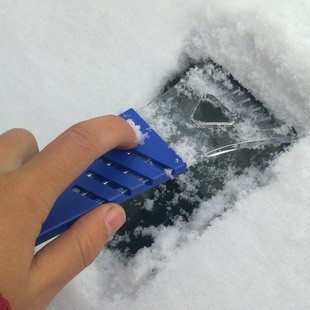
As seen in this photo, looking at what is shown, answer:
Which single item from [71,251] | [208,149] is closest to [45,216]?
[71,251]

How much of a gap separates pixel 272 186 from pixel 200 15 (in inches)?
11.0

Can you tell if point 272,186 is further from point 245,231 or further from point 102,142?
point 102,142

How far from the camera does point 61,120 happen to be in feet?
2.24

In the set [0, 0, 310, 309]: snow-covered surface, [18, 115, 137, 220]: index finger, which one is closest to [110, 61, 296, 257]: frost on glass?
[0, 0, 310, 309]: snow-covered surface

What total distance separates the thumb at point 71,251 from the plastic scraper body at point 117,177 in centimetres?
2

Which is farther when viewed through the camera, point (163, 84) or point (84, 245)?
point (163, 84)

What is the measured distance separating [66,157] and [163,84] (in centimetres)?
29

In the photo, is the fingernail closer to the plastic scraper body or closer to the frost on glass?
the plastic scraper body

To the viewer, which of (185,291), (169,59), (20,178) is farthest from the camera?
(169,59)

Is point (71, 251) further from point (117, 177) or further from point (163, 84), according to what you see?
point (163, 84)

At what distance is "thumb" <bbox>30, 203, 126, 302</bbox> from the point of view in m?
0.46

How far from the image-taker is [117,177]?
54cm

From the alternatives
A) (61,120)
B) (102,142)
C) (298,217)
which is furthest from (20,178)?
(298,217)

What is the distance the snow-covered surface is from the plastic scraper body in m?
0.12
